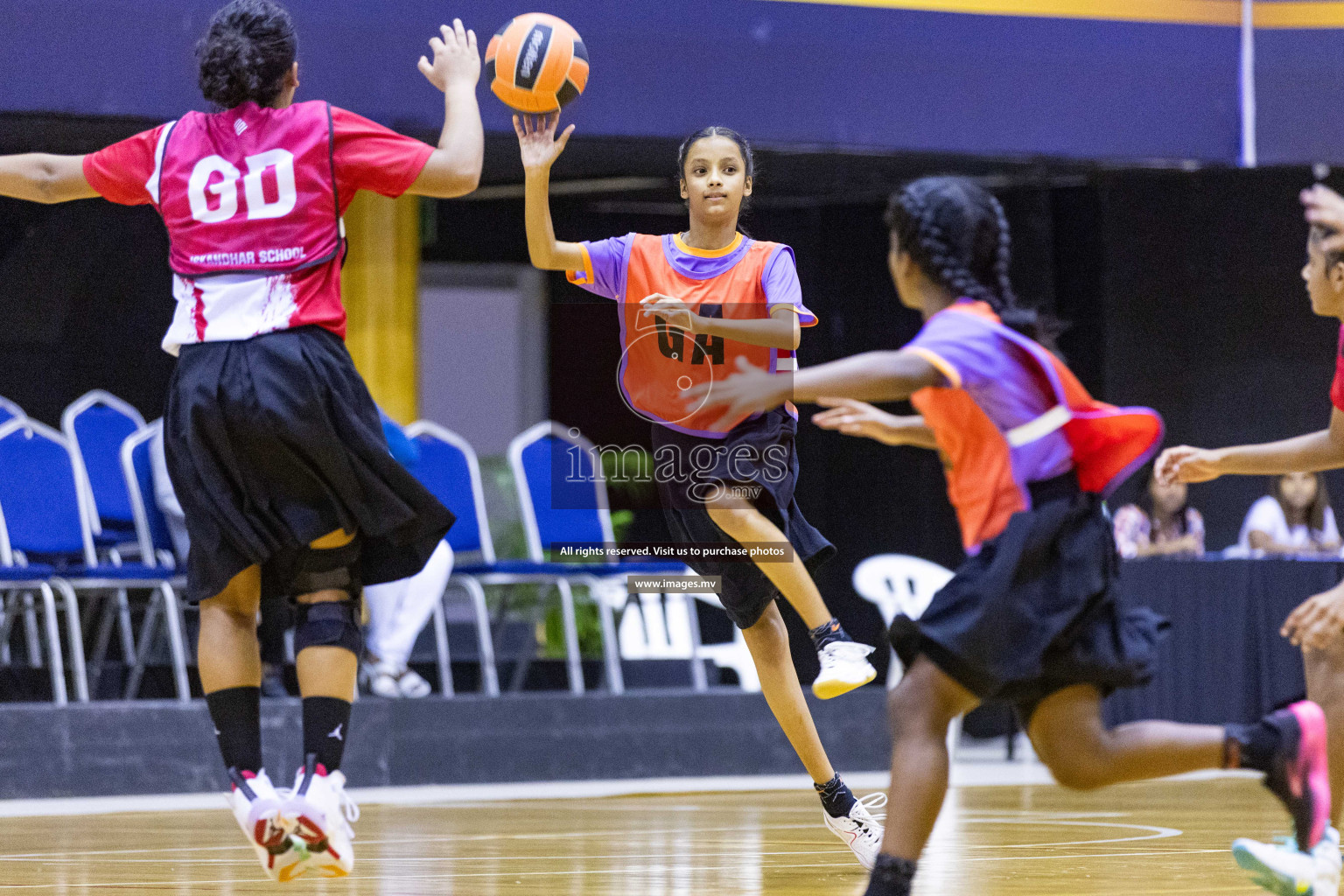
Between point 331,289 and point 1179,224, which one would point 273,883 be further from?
point 1179,224

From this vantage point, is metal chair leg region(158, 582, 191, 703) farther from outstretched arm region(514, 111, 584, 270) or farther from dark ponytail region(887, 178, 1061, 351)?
dark ponytail region(887, 178, 1061, 351)

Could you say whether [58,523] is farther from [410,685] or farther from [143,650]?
[410,685]

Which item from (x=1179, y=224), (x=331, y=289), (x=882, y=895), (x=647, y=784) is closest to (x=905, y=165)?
(x=1179, y=224)

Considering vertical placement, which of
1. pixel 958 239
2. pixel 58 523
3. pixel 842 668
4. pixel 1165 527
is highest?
pixel 958 239

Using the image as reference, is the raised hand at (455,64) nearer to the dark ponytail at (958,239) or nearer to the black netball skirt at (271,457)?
the black netball skirt at (271,457)

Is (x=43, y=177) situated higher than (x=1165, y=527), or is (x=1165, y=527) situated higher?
(x=43, y=177)

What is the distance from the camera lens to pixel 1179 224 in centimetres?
964

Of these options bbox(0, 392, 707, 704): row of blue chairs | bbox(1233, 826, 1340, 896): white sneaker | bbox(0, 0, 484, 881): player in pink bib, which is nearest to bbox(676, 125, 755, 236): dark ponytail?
bbox(0, 0, 484, 881): player in pink bib

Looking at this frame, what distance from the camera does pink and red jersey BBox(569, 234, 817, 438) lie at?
423cm

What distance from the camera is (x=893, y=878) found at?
264 cm

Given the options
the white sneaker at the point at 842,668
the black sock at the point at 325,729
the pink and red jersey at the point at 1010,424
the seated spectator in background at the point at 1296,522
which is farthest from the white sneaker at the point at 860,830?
the seated spectator in background at the point at 1296,522

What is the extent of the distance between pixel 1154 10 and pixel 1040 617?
6.90 metres

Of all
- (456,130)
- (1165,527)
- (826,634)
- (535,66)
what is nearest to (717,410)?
(826,634)

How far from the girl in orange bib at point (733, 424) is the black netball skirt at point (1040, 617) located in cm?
115
